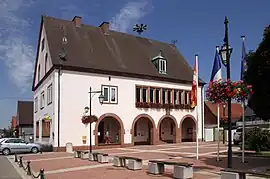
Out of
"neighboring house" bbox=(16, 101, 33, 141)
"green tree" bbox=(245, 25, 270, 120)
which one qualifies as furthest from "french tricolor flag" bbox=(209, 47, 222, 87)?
"neighboring house" bbox=(16, 101, 33, 141)

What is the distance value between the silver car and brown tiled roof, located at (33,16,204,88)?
25.5ft

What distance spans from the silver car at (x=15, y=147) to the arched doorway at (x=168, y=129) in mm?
14630

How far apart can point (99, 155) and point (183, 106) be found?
72.3ft

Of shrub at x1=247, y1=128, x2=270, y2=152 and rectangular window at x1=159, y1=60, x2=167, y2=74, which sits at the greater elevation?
rectangular window at x1=159, y1=60, x2=167, y2=74

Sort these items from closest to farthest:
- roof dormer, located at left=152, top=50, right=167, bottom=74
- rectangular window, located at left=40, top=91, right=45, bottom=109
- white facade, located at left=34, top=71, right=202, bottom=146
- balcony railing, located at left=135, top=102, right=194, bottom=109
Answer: white facade, located at left=34, top=71, right=202, bottom=146
balcony railing, located at left=135, top=102, right=194, bottom=109
rectangular window, located at left=40, top=91, right=45, bottom=109
roof dormer, located at left=152, top=50, right=167, bottom=74

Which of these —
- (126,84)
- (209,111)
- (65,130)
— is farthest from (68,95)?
(209,111)

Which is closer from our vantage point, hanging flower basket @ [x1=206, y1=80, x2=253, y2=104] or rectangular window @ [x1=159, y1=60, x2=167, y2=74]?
hanging flower basket @ [x1=206, y1=80, x2=253, y2=104]

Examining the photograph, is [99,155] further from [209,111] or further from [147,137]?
[209,111]

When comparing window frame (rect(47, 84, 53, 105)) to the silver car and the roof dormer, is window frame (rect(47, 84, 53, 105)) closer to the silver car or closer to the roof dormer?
the silver car

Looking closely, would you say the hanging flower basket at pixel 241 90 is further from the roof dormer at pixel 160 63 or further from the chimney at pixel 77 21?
the chimney at pixel 77 21

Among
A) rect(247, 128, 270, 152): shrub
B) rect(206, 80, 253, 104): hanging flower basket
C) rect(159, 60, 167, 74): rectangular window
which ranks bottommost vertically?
rect(247, 128, 270, 152): shrub

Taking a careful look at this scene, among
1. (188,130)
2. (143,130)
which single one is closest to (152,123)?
(143,130)

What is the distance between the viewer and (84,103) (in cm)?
3322

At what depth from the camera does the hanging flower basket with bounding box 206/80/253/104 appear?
1388 centimetres
